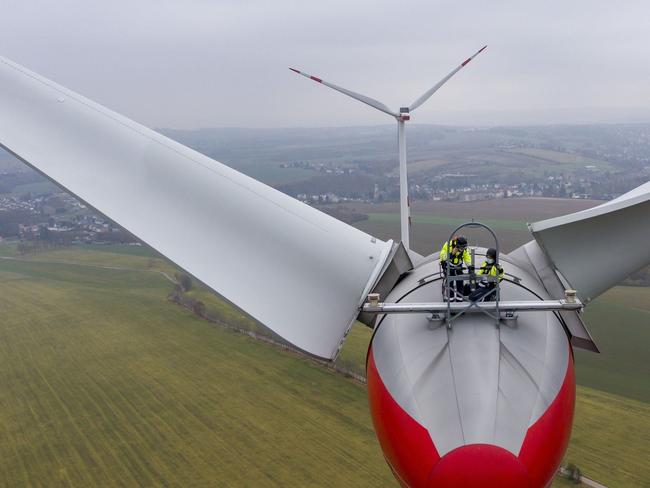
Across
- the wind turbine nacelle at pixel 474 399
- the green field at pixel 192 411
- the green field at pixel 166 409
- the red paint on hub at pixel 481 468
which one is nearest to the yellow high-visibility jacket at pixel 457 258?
the wind turbine nacelle at pixel 474 399

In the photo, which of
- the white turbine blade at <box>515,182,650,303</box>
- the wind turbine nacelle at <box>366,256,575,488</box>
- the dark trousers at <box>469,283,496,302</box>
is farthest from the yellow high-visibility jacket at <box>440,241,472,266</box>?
the wind turbine nacelle at <box>366,256,575,488</box>

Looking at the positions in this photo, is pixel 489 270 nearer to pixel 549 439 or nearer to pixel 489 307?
pixel 489 307

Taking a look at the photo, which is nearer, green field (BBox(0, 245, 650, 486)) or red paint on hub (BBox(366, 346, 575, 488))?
red paint on hub (BBox(366, 346, 575, 488))

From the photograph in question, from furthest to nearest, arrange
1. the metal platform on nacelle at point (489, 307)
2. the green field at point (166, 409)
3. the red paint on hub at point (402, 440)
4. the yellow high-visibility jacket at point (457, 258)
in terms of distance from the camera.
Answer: the green field at point (166, 409) < the yellow high-visibility jacket at point (457, 258) < the metal platform on nacelle at point (489, 307) < the red paint on hub at point (402, 440)

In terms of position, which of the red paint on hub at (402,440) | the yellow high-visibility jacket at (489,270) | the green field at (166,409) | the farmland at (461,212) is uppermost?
the yellow high-visibility jacket at (489,270)

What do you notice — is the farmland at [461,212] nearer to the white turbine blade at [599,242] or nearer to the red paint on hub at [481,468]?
the white turbine blade at [599,242]

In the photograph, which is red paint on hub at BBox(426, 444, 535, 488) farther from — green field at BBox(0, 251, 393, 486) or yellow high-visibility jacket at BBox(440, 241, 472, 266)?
green field at BBox(0, 251, 393, 486)
